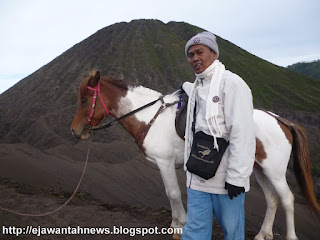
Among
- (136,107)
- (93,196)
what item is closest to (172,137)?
(136,107)

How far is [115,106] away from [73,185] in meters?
3.66

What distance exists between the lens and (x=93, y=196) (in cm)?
607

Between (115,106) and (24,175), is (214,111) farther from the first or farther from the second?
(24,175)

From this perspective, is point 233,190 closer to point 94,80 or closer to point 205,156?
point 205,156

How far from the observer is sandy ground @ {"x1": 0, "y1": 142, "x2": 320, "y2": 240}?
4.20 meters

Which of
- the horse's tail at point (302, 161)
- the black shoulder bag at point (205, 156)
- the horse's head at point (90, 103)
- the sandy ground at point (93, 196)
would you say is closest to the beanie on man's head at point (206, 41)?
the black shoulder bag at point (205, 156)

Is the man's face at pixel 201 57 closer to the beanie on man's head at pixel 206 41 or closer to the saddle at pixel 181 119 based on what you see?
the beanie on man's head at pixel 206 41

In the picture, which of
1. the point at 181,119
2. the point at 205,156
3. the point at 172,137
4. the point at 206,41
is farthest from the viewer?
the point at 172,137

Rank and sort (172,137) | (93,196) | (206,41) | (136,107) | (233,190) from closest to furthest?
(233,190)
(206,41)
(172,137)
(136,107)
(93,196)

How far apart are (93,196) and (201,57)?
5066 mm

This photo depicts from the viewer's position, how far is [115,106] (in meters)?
4.06

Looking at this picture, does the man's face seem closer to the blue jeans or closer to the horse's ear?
the blue jeans

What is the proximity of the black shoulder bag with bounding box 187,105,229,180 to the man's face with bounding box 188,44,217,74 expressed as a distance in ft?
1.98

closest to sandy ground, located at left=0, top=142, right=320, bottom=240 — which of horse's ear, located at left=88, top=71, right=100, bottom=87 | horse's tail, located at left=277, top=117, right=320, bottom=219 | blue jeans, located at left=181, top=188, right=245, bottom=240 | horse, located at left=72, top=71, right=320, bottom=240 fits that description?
horse, located at left=72, top=71, right=320, bottom=240
